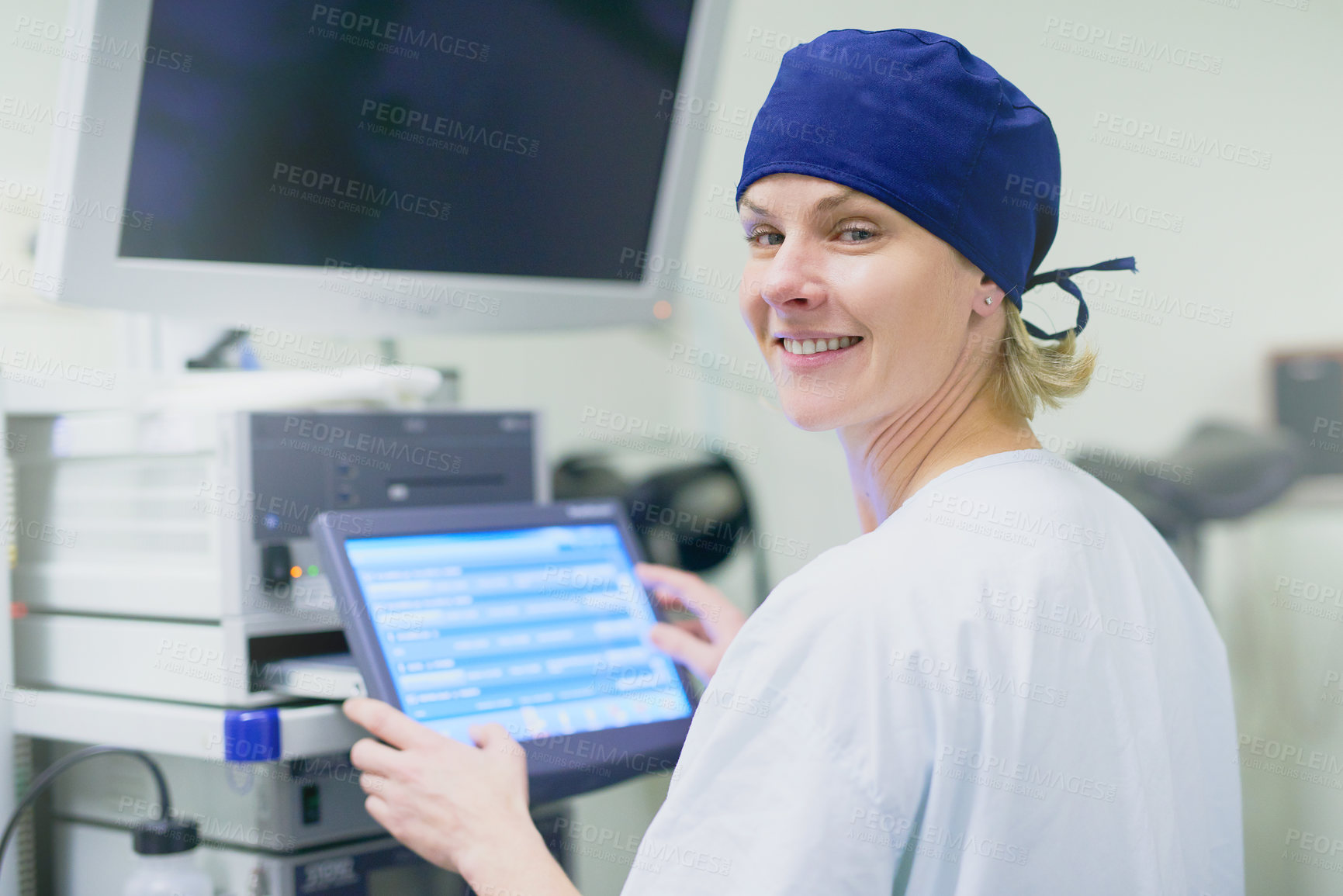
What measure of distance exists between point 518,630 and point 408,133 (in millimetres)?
649

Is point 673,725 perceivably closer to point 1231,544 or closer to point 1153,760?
point 1153,760

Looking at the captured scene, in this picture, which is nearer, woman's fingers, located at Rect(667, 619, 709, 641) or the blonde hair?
the blonde hair

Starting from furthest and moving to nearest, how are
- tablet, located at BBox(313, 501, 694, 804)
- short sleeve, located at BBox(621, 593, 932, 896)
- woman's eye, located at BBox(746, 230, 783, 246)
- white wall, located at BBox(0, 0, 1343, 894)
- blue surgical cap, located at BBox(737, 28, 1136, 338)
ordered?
white wall, located at BBox(0, 0, 1343, 894) < tablet, located at BBox(313, 501, 694, 804) < woman's eye, located at BBox(746, 230, 783, 246) < blue surgical cap, located at BBox(737, 28, 1136, 338) < short sleeve, located at BBox(621, 593, 932, 896)

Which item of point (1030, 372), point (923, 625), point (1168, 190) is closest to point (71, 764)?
point (923, 625)

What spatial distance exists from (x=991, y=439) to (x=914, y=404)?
68 mm

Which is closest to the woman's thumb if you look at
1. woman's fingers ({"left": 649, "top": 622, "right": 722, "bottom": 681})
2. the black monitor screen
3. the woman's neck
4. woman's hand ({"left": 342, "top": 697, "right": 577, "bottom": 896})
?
woman's fingers ({"left": 649, "top": 622, "right": 722, "bottom": 681})

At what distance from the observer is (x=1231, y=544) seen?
60.6 inches

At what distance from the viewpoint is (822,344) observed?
900mm

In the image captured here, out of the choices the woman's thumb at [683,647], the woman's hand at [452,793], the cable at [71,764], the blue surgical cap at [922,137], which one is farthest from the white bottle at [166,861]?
the blue surgical cap at [922,137]

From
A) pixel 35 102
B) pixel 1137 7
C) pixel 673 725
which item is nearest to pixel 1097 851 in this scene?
pixel 673 725

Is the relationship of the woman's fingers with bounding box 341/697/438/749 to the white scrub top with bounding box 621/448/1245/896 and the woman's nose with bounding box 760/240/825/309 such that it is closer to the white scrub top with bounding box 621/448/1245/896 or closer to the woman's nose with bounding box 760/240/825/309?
the white scrub top with bounding box 621/448/1245/896

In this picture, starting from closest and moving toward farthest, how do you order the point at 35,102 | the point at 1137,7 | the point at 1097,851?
1. the point at 1097,851
2. the point at 1137,7
3. the point at 35,102

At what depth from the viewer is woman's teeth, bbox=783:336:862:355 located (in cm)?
90

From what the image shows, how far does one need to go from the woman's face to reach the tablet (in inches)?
16.2
